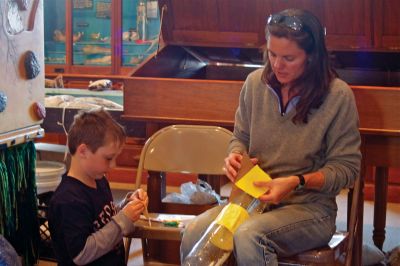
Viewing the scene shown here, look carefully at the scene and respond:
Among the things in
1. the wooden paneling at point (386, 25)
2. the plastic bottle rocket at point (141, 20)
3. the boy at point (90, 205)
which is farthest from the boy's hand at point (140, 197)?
the plastic bottle rocket at point (141, 20)

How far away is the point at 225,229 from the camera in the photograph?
1.71 metres

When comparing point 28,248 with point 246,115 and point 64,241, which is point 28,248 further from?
point 246,115

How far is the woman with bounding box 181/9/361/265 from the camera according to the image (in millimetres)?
1676

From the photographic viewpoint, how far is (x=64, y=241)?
180cm

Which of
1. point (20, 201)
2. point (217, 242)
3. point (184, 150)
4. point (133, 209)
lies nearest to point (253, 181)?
point (217, 242)

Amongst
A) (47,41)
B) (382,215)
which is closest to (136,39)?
(47,41)

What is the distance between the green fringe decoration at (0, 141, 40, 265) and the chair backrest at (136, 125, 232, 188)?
0.42 meters

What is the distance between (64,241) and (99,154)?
0.26 metres

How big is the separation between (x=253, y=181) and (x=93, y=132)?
0.49 meters

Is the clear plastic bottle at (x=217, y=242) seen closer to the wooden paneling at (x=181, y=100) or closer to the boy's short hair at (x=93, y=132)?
the boy's short hair at (x=93, y=132)

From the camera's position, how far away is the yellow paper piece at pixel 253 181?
1.70 metres

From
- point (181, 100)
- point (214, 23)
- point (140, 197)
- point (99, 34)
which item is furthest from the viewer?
point (99, 34)

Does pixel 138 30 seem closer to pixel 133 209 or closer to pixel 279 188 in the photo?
pixel 133 209

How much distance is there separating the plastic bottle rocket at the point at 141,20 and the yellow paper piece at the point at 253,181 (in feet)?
10.8
